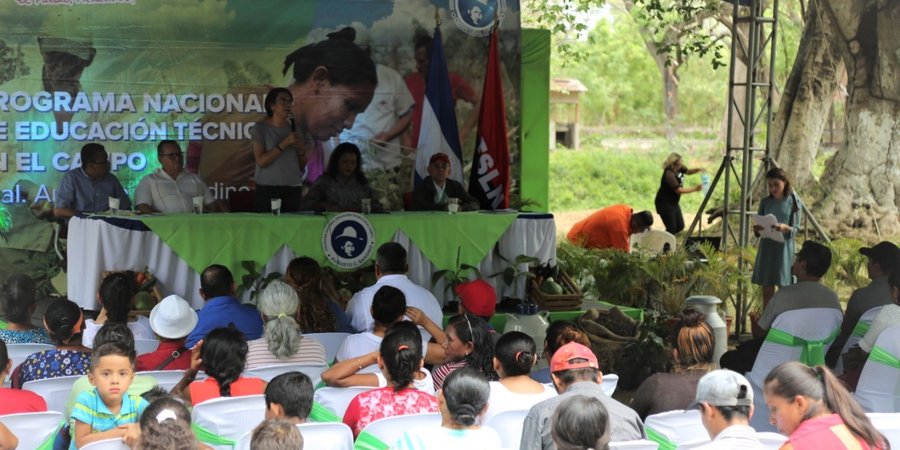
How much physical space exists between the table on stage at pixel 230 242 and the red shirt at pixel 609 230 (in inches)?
126

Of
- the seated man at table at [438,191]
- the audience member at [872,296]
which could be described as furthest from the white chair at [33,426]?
the seated man at table at [438,191]

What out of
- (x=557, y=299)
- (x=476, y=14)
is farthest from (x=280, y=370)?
(x=476, y=14)

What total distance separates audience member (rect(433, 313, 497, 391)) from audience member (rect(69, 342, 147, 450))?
51.1 inches

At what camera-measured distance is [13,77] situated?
379 inches

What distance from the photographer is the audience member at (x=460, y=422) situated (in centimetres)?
355

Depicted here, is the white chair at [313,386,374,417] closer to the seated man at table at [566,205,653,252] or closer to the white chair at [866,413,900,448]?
the white chair at [866,413,900,448]

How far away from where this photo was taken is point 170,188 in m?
8.66

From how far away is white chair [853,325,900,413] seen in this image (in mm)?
5195

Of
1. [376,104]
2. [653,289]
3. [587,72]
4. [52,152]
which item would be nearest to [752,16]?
[653,289]

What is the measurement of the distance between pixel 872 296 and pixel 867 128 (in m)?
7.68

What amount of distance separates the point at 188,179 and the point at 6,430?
17.5ft

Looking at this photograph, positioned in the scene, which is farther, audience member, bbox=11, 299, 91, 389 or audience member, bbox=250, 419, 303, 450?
audience member, bbox=11, 299, 91, 389

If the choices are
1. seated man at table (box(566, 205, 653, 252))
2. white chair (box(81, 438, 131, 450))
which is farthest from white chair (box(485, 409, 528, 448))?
seated man at table (box(566, 205, 653, 252))

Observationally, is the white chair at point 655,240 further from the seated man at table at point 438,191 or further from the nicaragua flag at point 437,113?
the seated man at table at point 438,191
